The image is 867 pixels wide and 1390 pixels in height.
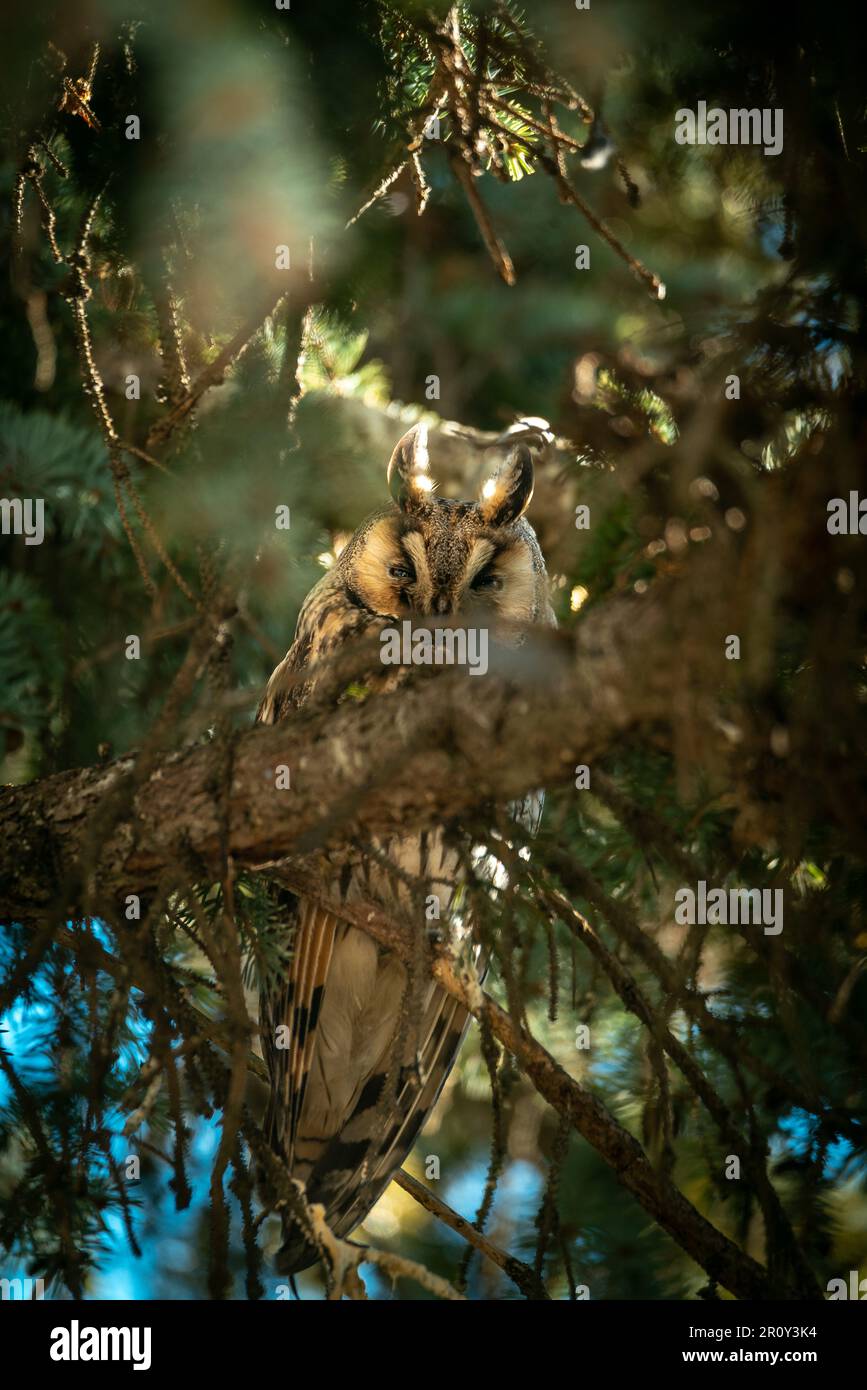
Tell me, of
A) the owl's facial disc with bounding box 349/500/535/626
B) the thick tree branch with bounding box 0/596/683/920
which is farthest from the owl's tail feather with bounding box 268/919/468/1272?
the thick tree branch with bounding box 0/596/683/920

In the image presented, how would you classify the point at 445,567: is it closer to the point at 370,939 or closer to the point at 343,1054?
the point at 370,939

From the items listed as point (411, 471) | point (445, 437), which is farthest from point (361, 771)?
point (445, 437)

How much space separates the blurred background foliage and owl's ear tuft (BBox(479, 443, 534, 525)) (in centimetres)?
27

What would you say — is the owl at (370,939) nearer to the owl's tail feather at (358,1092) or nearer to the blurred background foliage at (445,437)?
the owl's tail feather at (358,1092)

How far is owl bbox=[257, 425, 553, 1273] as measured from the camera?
7.43 ft

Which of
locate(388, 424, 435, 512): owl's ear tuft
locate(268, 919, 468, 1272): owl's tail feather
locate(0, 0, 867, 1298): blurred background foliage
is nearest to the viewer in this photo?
locate(0, 0, 867, 1298): blurred background foliage

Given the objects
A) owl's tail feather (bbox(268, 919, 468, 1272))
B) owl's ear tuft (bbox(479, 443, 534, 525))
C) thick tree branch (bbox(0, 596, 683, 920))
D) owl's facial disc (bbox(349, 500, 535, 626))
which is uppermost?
owl's ear tuft (bbox(479, 443, 534, 525))

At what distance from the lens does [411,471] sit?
2.36 m

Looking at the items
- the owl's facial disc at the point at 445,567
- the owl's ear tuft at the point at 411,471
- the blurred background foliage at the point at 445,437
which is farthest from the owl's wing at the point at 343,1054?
the owl's ear tuft at the point at 411,471

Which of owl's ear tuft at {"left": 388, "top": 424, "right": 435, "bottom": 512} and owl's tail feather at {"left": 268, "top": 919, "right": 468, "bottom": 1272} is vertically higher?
owl's ear tuft at {"left": 388, "top": 424, "right": 435, "bottom": 512}

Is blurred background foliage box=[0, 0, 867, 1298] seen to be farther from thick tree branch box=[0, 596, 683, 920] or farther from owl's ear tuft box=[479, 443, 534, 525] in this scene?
owl's ear tuft box=[479, 443, 534, 525]

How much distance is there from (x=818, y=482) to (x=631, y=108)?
1.53 m

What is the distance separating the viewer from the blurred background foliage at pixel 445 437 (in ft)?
3.47
